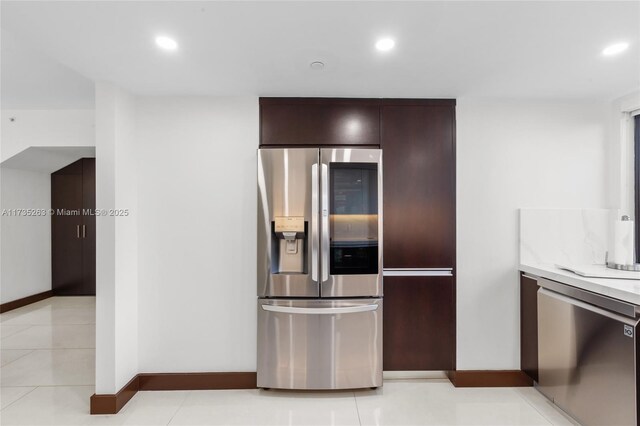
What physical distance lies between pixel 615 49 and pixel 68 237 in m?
6.99

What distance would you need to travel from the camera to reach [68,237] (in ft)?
18.1

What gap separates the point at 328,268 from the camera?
2.50 metres

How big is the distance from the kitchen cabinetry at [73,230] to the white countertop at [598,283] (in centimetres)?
621

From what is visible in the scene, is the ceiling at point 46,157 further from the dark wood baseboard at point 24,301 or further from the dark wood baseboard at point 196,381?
the dark wood baseboard at point 196,381

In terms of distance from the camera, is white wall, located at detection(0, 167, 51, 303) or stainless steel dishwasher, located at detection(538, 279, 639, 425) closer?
stainless steel dishwasher, located at detection(538, 279, 639, 425)

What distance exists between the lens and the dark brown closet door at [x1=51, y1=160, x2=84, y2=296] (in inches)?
214

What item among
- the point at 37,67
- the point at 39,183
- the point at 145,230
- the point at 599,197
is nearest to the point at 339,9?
the point at 145,230

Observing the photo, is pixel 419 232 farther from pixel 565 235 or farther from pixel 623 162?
pixel 623 162

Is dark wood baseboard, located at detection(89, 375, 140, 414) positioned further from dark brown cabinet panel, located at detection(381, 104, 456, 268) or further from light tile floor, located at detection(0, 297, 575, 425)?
dark brown cabinet panel, located at detection(381, 104, 456, 268)

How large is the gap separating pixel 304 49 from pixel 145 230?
1.82m

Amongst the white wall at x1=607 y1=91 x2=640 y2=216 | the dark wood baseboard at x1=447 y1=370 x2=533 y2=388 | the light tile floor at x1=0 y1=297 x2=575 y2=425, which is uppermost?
the white wall at x1=607 y1=91 x2=640 y2=216

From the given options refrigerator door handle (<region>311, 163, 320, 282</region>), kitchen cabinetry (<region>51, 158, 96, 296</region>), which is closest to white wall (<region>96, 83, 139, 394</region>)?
refrigerator door handle (<region>311, 163, 320, 282</region>)

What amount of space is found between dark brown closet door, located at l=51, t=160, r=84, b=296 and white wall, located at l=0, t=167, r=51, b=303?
0.09 m

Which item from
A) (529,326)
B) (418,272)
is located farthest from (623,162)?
(418,272)
